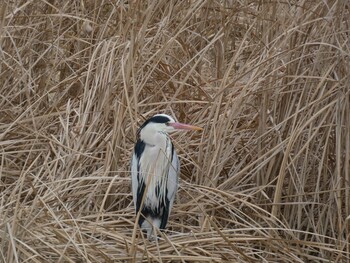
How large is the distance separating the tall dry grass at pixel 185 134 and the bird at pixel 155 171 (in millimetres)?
81

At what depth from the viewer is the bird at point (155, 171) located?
114 inches

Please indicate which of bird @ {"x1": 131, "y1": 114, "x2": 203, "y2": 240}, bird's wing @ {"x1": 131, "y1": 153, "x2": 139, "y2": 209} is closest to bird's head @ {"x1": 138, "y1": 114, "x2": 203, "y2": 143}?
bird @ {"x1": 131, "y1": 114, "x2": 203, "y2": 240}

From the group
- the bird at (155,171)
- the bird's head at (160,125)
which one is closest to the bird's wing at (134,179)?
the bird at (155,171)

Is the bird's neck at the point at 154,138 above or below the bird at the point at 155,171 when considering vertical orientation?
above

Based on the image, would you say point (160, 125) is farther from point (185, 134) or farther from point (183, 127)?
point (185, 134)

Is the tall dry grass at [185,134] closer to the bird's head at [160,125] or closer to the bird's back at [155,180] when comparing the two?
the bird's back at [155,180]

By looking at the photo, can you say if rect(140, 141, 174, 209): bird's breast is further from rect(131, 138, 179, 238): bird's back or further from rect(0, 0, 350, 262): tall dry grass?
rect(0, 0, 350, 262): tall dry grass

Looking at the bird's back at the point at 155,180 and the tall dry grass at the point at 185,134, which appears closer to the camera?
the tall dry grass at the point at 185,134

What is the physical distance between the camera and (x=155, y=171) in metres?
2.95

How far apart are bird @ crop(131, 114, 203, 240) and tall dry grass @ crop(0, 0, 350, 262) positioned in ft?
0.27

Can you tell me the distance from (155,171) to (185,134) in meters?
0.44

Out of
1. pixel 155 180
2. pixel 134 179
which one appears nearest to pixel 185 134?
pixel 155 180

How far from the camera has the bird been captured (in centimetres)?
289

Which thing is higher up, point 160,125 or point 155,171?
point 160,125
